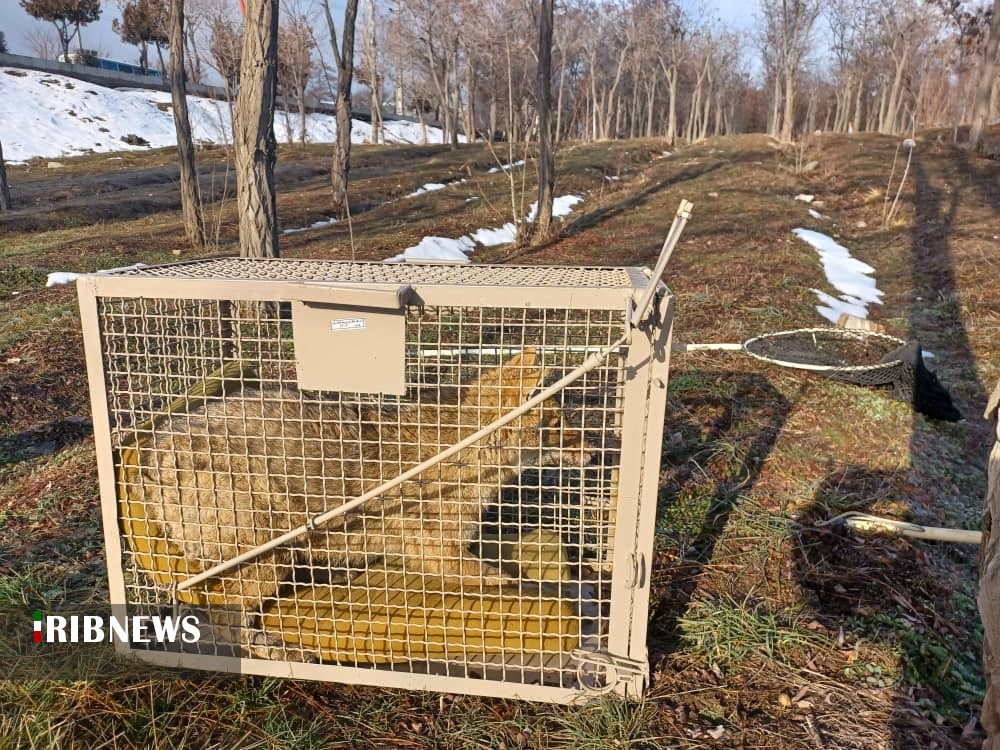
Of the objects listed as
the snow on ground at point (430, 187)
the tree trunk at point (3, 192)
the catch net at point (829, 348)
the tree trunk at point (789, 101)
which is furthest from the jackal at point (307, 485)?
the tree trunk at point (789, 101)

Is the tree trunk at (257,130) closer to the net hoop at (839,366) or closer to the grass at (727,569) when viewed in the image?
the grass at (727,569)

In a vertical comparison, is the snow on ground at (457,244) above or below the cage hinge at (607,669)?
above

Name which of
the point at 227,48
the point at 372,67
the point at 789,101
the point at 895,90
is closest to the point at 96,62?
the point at 372,67

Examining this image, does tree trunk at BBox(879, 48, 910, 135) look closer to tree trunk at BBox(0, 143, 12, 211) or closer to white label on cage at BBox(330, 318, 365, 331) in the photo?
tree trunk at BBox(0, 143, 12, 211)

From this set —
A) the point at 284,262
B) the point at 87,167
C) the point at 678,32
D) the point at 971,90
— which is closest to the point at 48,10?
the point at 87,167

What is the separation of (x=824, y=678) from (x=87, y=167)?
98.8 feet

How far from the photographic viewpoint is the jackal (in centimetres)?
239

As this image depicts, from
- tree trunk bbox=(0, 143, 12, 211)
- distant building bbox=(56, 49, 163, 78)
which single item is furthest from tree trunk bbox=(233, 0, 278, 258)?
distant building bbox=(56, 49, 163, 78)

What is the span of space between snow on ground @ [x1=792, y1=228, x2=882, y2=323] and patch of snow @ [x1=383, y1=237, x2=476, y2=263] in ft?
19.2

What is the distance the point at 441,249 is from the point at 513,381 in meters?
9.86

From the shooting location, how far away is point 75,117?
3528cm

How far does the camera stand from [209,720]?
91.6 inches

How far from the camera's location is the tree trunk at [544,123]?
1270 centimetres

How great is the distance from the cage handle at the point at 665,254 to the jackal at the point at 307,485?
1.74 feet
